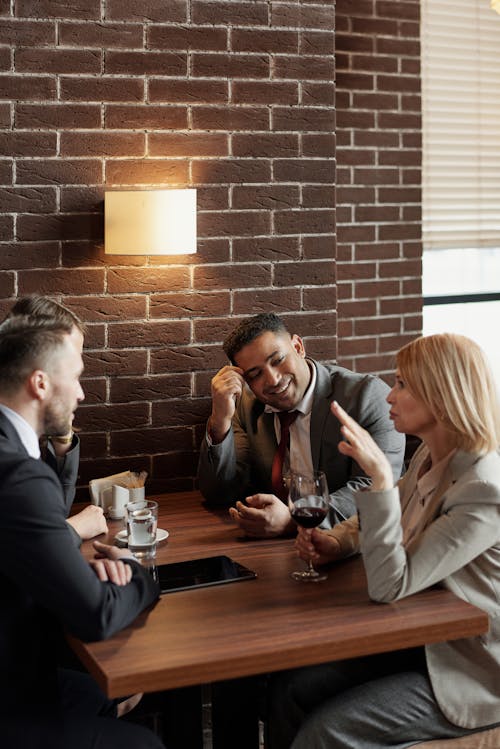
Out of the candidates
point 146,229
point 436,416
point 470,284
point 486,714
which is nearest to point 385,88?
point 470,284

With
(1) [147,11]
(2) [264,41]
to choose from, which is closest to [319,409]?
(2) [264,41]

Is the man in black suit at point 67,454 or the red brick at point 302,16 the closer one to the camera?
the man in black suit at point 67,454

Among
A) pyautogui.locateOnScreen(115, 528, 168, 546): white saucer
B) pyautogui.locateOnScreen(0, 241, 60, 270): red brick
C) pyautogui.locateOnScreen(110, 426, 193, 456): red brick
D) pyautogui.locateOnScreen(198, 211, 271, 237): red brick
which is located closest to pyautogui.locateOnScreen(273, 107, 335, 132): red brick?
pyautogui.locateOnScreen(198, 211, 271, 237): red brick

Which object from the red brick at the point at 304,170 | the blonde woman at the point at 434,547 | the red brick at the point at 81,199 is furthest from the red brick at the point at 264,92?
the blonde woman at the point at 434,547

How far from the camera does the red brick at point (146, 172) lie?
3.27 m

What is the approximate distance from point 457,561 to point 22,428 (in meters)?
0.96

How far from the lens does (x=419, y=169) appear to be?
4594 mm

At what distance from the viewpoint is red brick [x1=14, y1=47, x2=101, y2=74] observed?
315 centimetres


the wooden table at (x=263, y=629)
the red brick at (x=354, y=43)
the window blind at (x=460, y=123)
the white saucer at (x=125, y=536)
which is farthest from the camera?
the window blind at (x=460, y=123)

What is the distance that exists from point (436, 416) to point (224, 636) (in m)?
0.70

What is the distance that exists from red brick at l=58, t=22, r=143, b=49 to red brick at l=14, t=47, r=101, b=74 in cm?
3

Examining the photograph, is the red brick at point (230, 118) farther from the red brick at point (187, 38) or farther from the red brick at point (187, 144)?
the red brick at point (187, 38)

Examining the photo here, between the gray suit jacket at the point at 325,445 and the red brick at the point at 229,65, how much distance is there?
3.54 feet

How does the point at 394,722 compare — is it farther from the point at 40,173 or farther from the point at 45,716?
the point at 40,173
